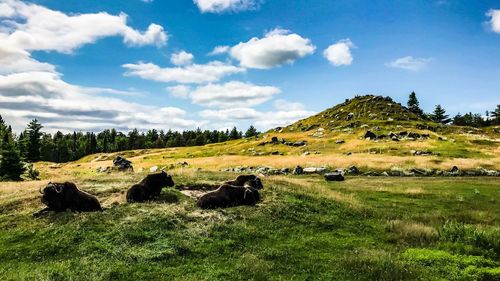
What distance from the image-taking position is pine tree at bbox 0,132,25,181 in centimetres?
5925

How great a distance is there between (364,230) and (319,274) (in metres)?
8.26

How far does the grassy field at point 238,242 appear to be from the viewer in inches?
632

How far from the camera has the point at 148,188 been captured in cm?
2562

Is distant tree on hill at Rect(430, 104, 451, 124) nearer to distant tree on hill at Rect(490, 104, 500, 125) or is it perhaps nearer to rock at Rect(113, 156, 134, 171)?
distant tree on hill at Rect(490, 104, 500, 125)

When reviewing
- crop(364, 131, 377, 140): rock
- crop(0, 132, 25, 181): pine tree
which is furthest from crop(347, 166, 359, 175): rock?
crop(364, 131, 377, 140): rock

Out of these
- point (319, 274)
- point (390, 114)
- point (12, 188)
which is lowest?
point (319, 274)

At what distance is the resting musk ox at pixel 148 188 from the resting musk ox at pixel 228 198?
3505mm

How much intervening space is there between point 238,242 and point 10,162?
5373cm

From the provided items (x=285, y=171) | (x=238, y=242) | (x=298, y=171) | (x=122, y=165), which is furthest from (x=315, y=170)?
(x=238, y=242)

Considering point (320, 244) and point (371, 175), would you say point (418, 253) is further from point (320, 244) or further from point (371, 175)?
point (371, 175)

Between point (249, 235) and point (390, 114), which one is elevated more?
point (390, 114)

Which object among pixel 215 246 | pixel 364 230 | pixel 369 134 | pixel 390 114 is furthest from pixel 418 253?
pixel 390 114

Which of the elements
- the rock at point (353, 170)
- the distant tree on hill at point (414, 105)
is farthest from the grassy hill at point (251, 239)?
the distant tree on hill at point (414, 105)

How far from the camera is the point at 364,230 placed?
2364 cm
